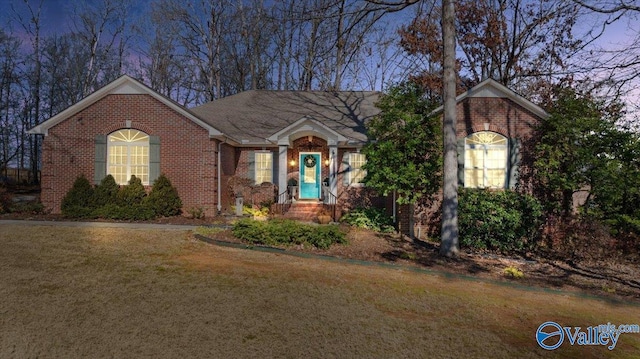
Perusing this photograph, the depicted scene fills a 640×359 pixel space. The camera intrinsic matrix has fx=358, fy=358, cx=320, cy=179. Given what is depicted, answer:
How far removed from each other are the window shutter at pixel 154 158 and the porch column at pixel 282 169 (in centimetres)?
462

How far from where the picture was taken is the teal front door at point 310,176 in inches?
634

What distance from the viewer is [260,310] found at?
183 inches

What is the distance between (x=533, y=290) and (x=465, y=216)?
3766 mm

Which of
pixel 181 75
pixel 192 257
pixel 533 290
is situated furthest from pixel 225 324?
pixel 181 75

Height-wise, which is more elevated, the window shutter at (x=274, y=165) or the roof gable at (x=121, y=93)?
the roof gable at (x=121, y=93)

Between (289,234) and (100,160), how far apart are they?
8633 mm

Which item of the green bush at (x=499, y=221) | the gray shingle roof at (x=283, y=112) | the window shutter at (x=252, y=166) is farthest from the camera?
the gray shingle roof at (x=283, y=112)

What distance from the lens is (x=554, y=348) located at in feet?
13.4

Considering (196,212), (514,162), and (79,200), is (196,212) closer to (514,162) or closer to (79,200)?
(79,200)

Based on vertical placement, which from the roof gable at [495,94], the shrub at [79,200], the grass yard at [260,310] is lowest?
the grass yard at [260,310]

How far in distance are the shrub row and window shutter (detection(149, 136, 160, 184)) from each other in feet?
1.26

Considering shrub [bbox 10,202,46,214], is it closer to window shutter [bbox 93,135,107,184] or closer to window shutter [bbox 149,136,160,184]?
window shutter [bbox 93,135,107,184]

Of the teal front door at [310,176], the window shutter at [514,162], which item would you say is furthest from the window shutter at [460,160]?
the teal front door at [310,176]

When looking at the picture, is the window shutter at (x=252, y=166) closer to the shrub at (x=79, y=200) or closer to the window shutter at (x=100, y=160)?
the window shutter at (x=100, y=160)
